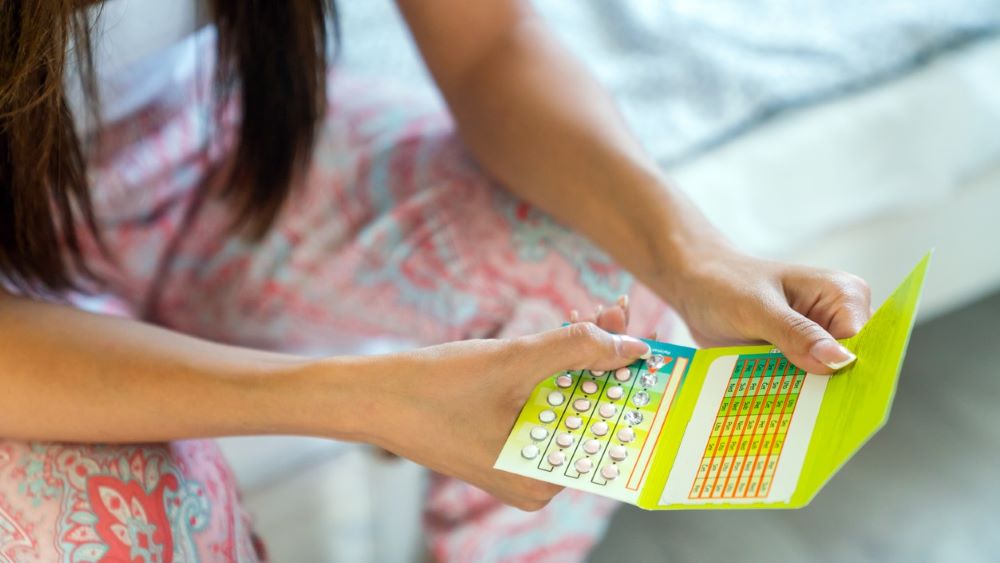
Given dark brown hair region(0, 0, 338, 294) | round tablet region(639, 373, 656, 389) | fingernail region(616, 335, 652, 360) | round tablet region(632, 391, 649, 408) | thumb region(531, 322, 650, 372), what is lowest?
round tablet region(632, 391, 649, 408)

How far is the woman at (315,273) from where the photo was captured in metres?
0.63

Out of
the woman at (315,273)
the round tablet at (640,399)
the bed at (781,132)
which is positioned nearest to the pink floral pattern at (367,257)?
the woman at (315,273)

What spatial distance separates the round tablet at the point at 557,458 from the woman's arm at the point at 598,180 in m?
0.15

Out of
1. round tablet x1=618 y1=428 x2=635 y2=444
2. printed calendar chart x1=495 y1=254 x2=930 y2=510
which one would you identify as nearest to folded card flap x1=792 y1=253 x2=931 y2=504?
printed calendar chart x1=495 y1=254 x2=930 y2=510

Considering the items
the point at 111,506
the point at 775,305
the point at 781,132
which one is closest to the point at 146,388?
the point at 111,506

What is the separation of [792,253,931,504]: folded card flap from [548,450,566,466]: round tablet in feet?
0.43

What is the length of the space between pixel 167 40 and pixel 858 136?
701 millimetres

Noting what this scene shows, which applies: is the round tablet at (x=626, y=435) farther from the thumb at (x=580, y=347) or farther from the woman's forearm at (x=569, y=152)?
the woman's forearm at (x=569, y=152)

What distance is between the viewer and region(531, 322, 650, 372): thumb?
588 mm

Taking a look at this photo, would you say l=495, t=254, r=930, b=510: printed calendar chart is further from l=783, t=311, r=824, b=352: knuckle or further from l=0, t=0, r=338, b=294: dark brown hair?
l=0, t=0, r=338, b=294: dark brown hair

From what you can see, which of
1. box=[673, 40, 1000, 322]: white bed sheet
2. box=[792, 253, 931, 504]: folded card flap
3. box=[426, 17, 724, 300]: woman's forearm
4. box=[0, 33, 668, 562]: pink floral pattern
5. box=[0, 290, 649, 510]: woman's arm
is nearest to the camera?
box=[792, 253, 931, 504]: folded card flap

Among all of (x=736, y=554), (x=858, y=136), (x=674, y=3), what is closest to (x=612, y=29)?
(x=674, y=3)

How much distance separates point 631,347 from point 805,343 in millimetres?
101

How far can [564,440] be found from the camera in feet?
1.94
